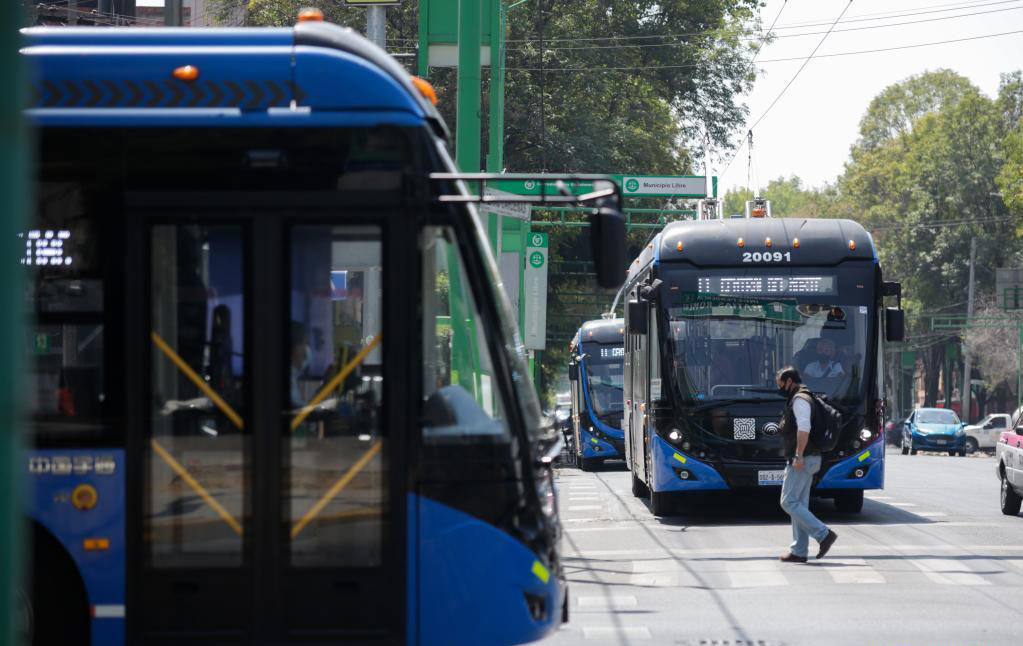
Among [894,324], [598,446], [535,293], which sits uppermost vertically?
[535,293]

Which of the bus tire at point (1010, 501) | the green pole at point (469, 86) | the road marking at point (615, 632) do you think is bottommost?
the bus tire at point (1010, 501)

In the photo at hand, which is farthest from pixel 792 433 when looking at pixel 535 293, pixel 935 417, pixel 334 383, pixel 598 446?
pixel 935 417

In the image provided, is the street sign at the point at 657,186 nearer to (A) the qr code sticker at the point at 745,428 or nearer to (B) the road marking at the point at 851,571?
(A) the qr code sticker at the point at 745,428

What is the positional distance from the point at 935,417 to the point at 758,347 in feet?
132

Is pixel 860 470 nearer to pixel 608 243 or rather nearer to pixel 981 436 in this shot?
pixel 608 243

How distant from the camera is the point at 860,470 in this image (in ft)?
51.0

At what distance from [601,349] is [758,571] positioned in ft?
74.3

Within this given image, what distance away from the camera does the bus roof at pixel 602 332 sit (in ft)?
112

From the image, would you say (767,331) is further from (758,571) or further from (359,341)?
(359,341)

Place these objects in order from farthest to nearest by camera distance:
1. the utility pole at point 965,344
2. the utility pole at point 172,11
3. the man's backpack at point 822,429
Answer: the utility pole at point 965,344, the utility pole at point 172,11, the man's backpack at point 822,429

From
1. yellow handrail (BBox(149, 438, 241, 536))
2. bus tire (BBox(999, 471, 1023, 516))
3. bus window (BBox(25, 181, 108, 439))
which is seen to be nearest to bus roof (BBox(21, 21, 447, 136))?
bus window (BBox(25, 181, 108, 439))

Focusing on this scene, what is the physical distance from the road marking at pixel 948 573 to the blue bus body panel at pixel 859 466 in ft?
11.2

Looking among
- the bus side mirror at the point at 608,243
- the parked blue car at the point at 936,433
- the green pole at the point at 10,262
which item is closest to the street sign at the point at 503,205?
the bus side mirror at the point at 608,243

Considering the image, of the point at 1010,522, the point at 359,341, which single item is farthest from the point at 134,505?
the point at 1010,522
